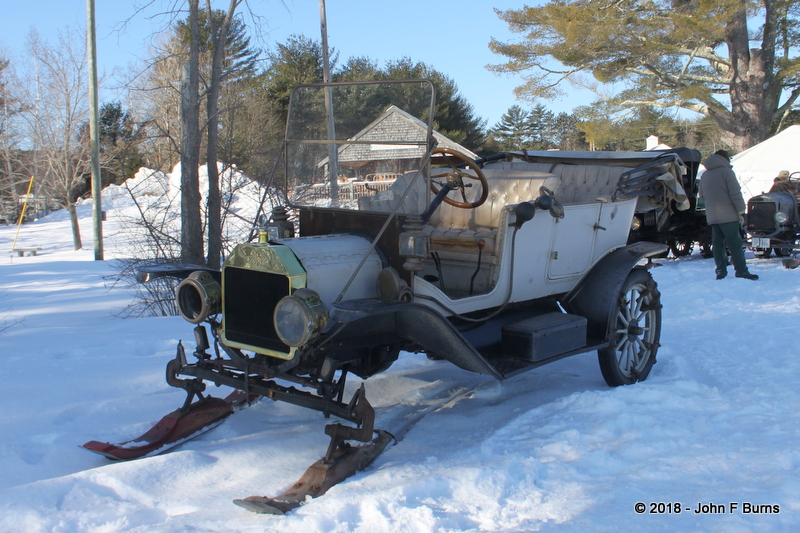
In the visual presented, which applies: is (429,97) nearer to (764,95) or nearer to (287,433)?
(287,433)

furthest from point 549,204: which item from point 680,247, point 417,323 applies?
point 680,247

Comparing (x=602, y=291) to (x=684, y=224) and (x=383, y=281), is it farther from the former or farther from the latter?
(x=684, y=224)

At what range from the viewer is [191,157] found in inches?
343

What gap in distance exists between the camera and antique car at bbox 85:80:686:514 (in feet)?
10.6

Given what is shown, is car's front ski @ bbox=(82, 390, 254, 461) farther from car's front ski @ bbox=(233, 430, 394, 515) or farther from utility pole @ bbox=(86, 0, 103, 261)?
utility pole @ bbox=(86, 0, 103, 261)

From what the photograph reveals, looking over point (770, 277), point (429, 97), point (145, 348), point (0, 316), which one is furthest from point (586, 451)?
point (770, 277)

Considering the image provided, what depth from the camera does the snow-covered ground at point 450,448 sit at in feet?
8.66

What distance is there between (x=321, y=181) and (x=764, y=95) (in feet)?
77.9

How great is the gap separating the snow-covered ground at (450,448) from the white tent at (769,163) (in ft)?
46.7

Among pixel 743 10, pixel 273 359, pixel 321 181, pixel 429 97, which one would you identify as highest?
pixel 743 10

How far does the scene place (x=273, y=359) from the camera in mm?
3441

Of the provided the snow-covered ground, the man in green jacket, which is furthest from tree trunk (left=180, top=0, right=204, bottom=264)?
the man in green jacket

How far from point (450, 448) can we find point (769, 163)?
18.3 metres

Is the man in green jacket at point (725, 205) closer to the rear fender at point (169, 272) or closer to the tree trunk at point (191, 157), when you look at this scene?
the tree trunk at point (191, 157)
